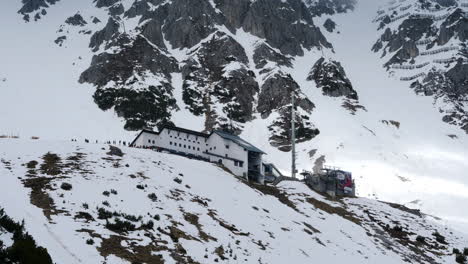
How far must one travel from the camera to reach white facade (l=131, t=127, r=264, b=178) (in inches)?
3139

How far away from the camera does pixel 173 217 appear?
115ft

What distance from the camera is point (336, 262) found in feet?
123

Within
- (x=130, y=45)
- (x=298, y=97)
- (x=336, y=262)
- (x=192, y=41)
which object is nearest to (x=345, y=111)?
(x=298, y=97)

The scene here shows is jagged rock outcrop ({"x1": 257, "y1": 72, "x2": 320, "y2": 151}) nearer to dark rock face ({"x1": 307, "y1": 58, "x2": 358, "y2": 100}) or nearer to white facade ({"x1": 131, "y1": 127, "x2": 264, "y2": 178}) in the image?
dark rock face ({"x1": 307, "y1": 58, "x2": 358, "y2": 100})

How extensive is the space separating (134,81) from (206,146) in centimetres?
8261

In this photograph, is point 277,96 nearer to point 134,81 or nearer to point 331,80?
point 331,80

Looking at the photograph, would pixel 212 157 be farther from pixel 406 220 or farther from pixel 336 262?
pixel 336 262

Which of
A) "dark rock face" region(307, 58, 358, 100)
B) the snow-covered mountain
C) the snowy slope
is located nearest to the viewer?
the snowy slope

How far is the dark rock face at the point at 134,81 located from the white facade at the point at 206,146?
62182mm

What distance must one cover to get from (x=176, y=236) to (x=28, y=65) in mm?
172272

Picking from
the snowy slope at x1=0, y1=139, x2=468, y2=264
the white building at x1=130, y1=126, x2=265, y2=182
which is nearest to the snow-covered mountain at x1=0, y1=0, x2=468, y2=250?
the white building at x1=130, y1=126, x2=265, y2=182

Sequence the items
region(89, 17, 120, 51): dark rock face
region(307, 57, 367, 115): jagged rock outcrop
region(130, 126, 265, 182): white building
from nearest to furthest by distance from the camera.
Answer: region(130, 126, 265, 182): white building → region(307, 57, 367, 115): jagged rock outcrop → region(89, 17, 120, 51): dark rock face

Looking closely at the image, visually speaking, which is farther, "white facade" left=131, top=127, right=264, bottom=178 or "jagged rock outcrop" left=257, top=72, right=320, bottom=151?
"jagged rock outcrop" left=257, top=72, right=320, bottom=151

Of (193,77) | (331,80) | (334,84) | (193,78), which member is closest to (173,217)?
(193,78)
